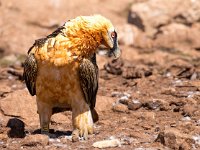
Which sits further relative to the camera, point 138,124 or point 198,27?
point 198,27

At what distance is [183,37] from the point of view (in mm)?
15062

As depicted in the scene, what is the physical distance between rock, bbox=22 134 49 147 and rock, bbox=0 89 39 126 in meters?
1.50

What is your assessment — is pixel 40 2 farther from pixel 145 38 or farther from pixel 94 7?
pixel 145 38

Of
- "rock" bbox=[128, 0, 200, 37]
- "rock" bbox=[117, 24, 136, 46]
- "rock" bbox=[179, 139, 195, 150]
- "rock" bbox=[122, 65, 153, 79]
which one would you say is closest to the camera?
A: "rock" bbox=[179, 139, 195, 150]

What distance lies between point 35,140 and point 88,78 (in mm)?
937

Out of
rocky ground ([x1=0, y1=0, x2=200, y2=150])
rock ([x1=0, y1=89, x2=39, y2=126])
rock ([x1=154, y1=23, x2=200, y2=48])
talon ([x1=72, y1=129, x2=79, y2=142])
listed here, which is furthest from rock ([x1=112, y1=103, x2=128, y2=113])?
rock ([x1=154, y1=23, x2=200, y2=48])

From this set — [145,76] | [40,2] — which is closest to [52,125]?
[145,76]

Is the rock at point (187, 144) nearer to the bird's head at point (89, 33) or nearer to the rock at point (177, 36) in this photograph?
the bird's head at point (89, 33)

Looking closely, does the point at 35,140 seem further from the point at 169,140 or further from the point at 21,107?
the point at 21,107

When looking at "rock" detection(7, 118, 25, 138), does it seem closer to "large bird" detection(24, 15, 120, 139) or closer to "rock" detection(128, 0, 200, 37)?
"large bird" detection(24, 15, 120, 139)

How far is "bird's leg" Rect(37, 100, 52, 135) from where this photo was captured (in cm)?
704

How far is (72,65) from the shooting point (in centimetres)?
662

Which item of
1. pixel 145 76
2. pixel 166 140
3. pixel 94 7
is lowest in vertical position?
pixel 166 140

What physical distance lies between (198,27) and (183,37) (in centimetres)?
70
